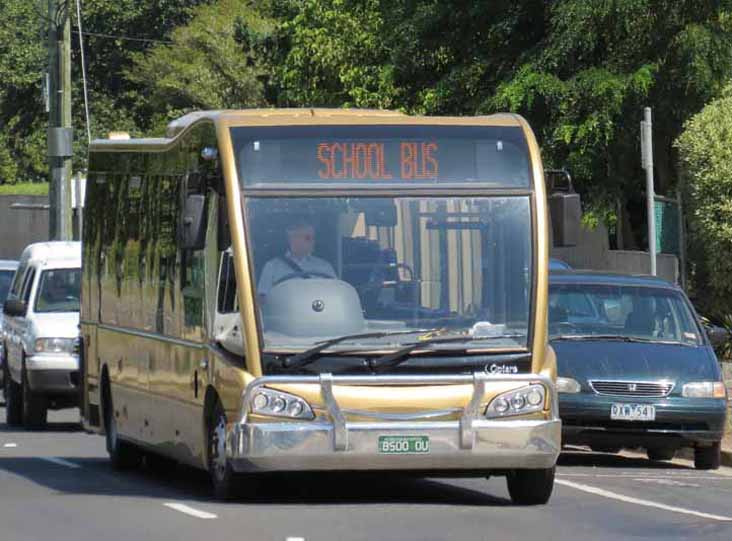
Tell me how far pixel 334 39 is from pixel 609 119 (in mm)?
19975

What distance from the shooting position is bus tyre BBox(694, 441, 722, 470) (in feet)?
53.5

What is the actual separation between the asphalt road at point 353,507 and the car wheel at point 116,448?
0.47 feet

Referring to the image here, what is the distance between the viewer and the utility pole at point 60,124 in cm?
3412

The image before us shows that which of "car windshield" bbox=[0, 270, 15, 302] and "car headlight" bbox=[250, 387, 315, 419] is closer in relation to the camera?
"car headlight" bbox=[250, 387, 315, 419]

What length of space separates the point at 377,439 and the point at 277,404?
0.64 m

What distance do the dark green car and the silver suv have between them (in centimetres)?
652

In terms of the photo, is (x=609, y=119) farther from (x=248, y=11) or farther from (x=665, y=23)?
(x=248, y=11)

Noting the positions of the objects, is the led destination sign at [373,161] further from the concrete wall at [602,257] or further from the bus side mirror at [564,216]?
the concrete wall at [602,257]

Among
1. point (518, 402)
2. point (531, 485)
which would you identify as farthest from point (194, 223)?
point (531, 485)

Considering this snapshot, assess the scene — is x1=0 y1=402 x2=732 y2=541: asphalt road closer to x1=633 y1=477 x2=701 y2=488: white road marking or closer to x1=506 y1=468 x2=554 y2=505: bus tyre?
x1=633 y1=477 x2=701 y2=488: white road marking

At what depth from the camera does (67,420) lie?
926 inches

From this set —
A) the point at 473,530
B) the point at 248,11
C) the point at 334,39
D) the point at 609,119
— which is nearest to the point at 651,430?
the point at 473,530

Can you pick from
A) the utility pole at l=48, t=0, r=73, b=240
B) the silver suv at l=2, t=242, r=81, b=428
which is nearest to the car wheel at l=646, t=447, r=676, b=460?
the silver suv at l=2, t=242, r=81, b=428

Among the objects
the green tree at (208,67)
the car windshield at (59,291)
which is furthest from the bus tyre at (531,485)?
the green tree at (208,67)
